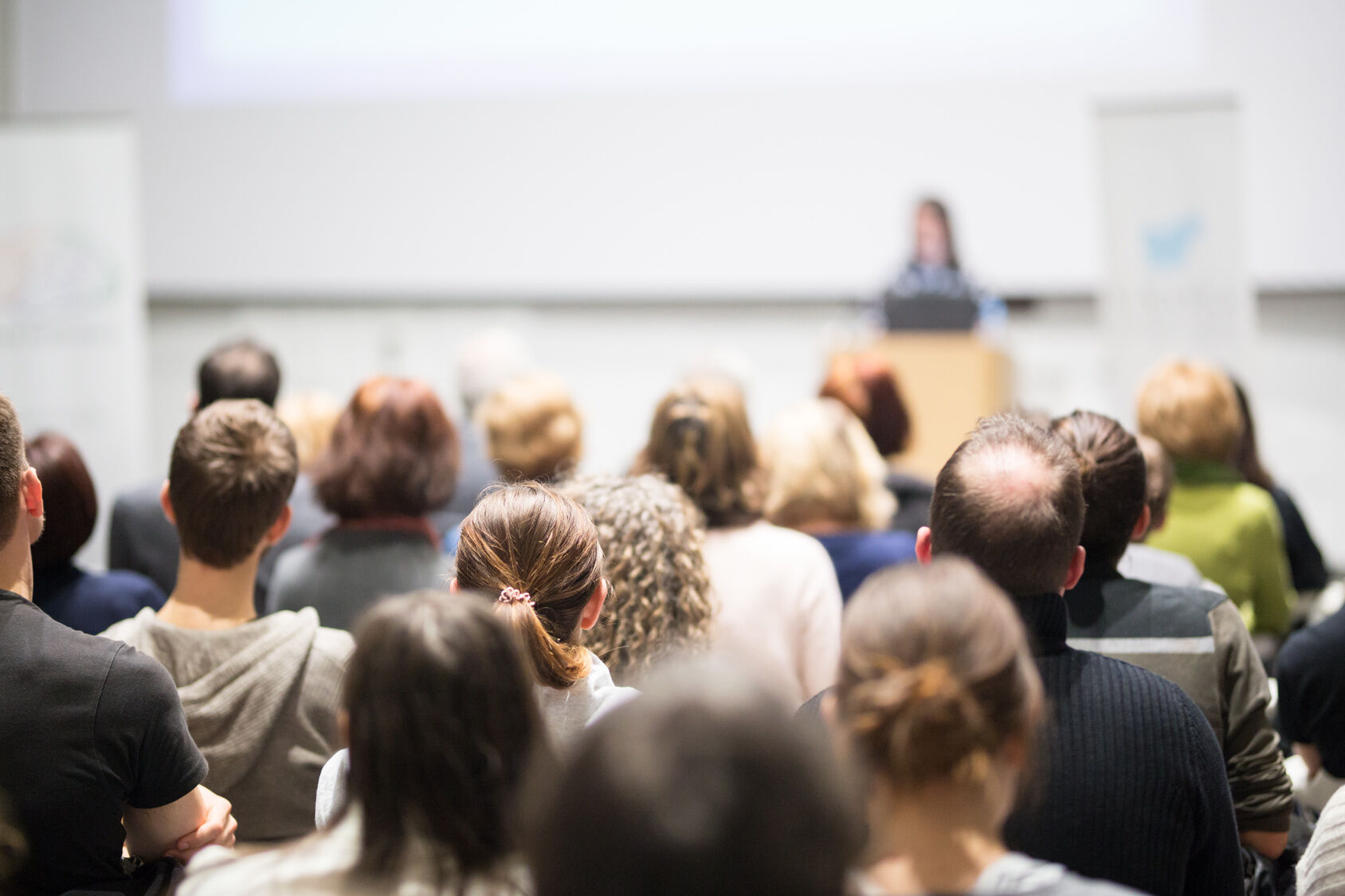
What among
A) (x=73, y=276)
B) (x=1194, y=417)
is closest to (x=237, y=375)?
(x=1194, y=417)

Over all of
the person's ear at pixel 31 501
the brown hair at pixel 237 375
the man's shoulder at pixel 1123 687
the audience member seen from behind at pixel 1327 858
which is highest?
the brown hair at pixel 237 375

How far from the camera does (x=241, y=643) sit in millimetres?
1784

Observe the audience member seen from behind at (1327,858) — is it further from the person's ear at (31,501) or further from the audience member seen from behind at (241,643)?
the person's ear at (31,501)

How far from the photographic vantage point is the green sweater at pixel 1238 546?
8.33ft

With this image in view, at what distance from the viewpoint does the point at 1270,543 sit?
2.57m

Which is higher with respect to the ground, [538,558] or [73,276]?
[73,276]

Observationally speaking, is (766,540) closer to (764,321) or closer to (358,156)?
(764,321)

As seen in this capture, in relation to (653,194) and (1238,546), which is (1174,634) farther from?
(653,194)

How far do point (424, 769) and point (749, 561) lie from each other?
1327 millimetres

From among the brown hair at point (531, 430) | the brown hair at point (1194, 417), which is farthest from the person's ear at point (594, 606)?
the brown hair at point (1194, 417)

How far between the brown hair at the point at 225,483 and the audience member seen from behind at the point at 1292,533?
7.89 ft

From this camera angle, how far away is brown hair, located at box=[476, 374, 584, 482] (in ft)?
9.43

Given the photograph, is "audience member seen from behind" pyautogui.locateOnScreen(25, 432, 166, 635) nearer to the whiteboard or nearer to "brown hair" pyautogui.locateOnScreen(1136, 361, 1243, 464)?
"brown hair" pyautogui.locateOnScreen(1136, 361, 1243, 464)

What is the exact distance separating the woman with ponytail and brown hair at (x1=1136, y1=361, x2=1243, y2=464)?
67.1 inches
